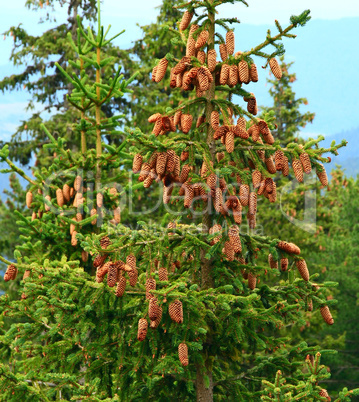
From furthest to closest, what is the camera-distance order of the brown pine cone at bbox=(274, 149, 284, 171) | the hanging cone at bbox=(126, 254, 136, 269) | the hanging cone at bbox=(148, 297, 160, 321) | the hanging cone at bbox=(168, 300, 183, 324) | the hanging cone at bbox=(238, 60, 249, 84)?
the hanging cone at bbox=(238, 60, 249, 84)
the brown pine cone at bbox=(274, 149, 284, 171)
the hanging cone at bbox=(126, 254, 136, 269)
the hanging cone at bbox=(168, 300, 183, 324)
the hanging cone at bbox=(148, 297, 160, 321)

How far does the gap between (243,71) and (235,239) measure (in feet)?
6.66

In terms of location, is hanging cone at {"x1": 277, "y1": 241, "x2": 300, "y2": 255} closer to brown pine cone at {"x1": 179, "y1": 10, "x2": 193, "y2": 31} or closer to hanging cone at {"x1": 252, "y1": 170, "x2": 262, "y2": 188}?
hanging cone at {"x1": 252, "y1": 170, "x2": 262, "y2": 188}

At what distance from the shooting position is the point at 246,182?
700 cm

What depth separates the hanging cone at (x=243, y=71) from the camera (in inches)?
269

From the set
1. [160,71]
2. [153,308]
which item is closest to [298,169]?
[160,71]

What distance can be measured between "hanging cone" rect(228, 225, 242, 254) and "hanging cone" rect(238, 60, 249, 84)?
5.92 feet

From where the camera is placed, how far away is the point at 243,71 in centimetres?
685

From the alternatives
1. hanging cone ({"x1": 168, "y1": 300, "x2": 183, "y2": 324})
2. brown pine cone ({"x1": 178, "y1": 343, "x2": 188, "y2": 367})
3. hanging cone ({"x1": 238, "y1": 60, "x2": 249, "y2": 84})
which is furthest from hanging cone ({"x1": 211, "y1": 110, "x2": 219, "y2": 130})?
brown pine cone ({"x1": 178, "y1": 343, "x2": 188, "y2": 367})

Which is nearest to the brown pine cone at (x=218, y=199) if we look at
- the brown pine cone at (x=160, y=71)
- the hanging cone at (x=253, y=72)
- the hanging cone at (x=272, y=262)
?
the hanging cone at (x=272, y=262)

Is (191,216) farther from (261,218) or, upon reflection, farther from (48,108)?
(48,108)

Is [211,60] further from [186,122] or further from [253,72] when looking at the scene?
[186,122]

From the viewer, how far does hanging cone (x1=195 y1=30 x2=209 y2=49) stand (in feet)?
23.7

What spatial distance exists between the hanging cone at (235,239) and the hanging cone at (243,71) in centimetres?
180

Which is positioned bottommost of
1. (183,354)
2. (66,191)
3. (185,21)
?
(183,354)
